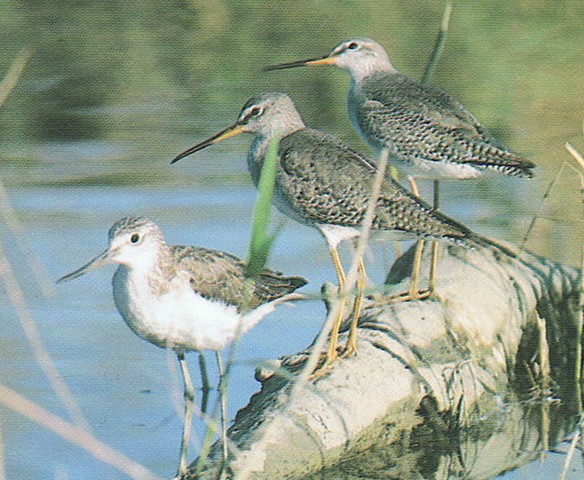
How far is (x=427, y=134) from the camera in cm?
780

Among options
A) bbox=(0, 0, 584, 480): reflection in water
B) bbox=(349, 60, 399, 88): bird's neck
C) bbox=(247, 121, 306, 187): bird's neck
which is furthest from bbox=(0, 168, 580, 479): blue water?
bbox=(349, 60, 399, 88): bird's neck

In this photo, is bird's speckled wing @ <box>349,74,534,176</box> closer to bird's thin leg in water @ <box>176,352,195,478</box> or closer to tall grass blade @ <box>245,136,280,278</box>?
bird's thin leg in water @ <box>176,352,195,478</box>

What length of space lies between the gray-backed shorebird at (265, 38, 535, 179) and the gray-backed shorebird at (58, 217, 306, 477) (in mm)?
1676

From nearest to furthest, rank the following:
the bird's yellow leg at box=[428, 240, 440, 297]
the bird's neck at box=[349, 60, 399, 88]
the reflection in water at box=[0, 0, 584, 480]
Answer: the reflection in water at box=[0, 0, 584, 480] → the bird's yellow leg at box=[428, 240, 440, 297] → the bird's neck at box=[349, 60, 399, 88]

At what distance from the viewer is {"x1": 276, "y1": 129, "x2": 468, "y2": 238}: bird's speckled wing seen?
6984mm

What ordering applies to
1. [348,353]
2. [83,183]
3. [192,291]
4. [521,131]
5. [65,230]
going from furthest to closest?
[521,131] < [83,183] < [65,230] < [348,353] < [192,291]

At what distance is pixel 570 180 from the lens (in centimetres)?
1093

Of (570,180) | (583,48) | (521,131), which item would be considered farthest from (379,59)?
(583,48)

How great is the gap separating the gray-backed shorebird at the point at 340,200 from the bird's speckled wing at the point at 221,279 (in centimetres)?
43

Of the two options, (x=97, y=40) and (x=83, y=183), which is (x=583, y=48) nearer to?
(x=97, y=40)

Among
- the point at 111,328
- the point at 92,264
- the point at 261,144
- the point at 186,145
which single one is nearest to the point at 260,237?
the point at 92,264

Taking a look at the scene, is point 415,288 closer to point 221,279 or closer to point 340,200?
point 340,200

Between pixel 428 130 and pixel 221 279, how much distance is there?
1919 mm

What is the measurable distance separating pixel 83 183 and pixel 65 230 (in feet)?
4.24
